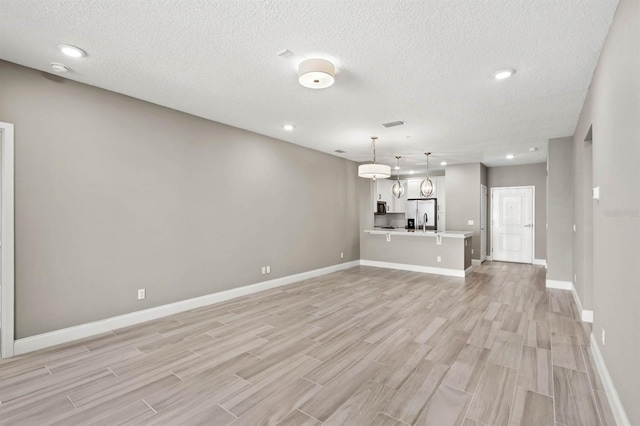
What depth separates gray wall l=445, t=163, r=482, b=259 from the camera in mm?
7898

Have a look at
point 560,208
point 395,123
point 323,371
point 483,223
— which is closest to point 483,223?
point 483,223

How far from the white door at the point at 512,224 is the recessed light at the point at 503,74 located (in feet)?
21.2

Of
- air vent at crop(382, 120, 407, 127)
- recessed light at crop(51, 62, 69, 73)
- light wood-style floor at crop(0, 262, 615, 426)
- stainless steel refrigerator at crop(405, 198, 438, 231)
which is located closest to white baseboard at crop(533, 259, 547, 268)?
stainless steel refrigerator at crop(405, 198, 438, 231)

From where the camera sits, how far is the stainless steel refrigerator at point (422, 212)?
30.9ft

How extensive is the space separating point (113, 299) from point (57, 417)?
1.67 metres

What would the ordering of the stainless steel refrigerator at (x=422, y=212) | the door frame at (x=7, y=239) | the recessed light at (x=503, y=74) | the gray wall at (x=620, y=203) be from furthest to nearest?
the stainless steel refrigerator at (x=422, y=212)
the recessed light at (x=503, y=74)
the door frame at (x=7, y=239)
the gray wall at (x=620, y=203)

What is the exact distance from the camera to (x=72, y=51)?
2619 mm

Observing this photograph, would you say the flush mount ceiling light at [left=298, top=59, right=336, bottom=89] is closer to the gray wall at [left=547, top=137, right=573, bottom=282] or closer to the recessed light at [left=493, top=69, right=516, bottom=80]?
the recessed light at [left=493, top=69, right=516, bottom=80]

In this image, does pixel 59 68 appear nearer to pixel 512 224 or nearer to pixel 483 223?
pixel 483 223

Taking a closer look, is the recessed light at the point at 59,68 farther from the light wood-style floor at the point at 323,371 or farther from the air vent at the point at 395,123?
the air vent at the point at 395,123

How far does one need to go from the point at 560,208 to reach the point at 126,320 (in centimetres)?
694

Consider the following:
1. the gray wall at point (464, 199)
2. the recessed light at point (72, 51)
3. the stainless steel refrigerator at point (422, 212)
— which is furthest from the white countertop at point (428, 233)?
the recessed light at point (72, 51)

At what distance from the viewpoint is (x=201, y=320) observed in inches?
150

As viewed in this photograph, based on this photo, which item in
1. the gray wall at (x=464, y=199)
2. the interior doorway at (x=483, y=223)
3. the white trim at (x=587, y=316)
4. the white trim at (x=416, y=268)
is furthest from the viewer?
the interior doorway at (x=483, y=223)
